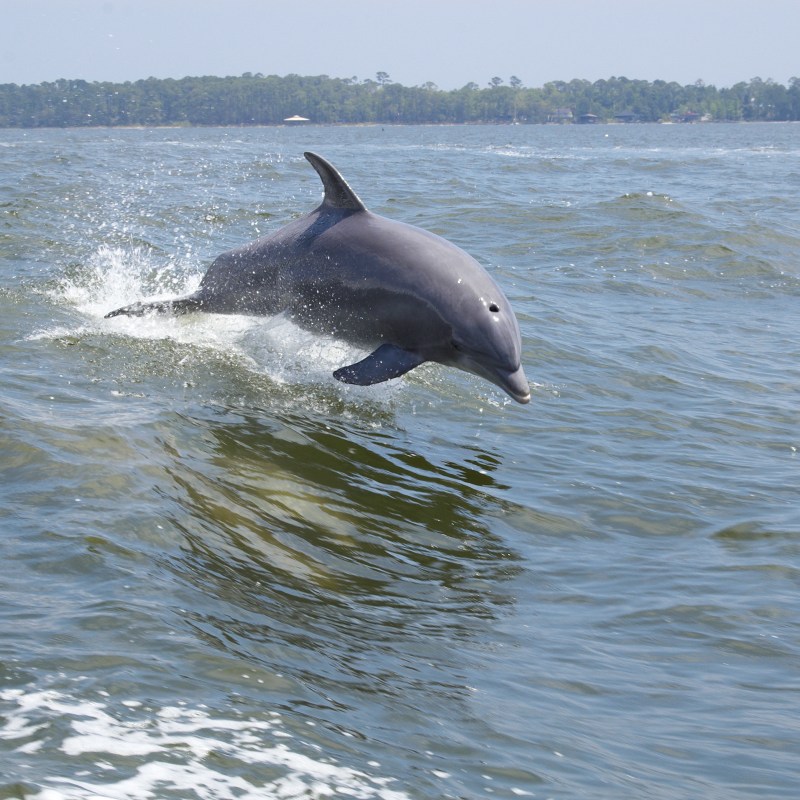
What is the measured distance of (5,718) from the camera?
4.00 m

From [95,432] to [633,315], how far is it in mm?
8324

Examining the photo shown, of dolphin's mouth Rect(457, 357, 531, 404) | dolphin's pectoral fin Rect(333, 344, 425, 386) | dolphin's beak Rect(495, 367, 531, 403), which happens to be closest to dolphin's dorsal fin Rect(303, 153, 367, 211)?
dolphin's pectoral fin Rect(333, 344, 425, 386)

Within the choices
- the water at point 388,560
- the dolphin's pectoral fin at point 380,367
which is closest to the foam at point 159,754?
the water at point 388,560

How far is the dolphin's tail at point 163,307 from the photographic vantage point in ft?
34.6

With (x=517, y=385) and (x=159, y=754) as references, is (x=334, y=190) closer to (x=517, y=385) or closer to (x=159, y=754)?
(x=517, y=385)

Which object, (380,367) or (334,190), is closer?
(380,367)

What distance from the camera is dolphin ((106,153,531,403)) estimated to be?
819 centimetres

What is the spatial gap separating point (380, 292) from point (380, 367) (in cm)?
70

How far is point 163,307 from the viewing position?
10766 millimetres

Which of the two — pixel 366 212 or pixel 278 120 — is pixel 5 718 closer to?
pixel 366 212

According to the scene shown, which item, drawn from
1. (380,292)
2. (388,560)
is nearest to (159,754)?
(388,560)

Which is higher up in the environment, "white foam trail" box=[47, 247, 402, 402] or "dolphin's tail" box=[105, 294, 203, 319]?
"dolphin's tail" box=[105, 294, 203, 319]

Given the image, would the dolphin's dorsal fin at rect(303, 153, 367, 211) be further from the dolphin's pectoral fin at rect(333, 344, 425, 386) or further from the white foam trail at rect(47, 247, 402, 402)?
the dolphin's pectoral fin at rect(333, 344, 425, 386)

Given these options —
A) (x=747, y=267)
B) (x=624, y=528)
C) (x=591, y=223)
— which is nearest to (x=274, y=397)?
(x=624, y=528)
